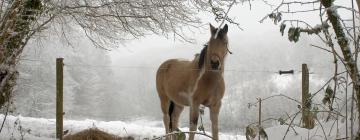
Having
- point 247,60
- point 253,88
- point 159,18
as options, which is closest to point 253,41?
point 247,60

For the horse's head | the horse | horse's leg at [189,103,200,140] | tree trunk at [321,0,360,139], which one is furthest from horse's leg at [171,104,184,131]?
tree trunk at [321,0,360,139]

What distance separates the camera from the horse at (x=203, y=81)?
4699 millimetres

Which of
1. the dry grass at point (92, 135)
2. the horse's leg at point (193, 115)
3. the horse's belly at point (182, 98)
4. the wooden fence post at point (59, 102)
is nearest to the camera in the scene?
the horse's leg at point (193, 115)

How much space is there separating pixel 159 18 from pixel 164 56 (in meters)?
65.1

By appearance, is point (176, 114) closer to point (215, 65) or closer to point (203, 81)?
point (203, 81)

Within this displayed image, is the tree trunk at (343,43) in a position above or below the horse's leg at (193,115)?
above

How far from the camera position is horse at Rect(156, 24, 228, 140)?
4699 mm

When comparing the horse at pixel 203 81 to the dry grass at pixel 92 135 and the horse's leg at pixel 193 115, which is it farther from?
the dry grass at pixel 92 135

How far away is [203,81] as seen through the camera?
4.99m

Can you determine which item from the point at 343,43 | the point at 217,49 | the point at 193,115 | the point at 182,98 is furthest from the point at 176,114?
the point at 343,43

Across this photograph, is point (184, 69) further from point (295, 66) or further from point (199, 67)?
point (295, 66)

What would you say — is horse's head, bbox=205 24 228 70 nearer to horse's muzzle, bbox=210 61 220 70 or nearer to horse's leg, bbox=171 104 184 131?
horse's muzzle, bbox=210 61 220 70

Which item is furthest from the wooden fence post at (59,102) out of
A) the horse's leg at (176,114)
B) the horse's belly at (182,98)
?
the horse's belly at (182,98)

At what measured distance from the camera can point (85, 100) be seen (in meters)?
40.5
